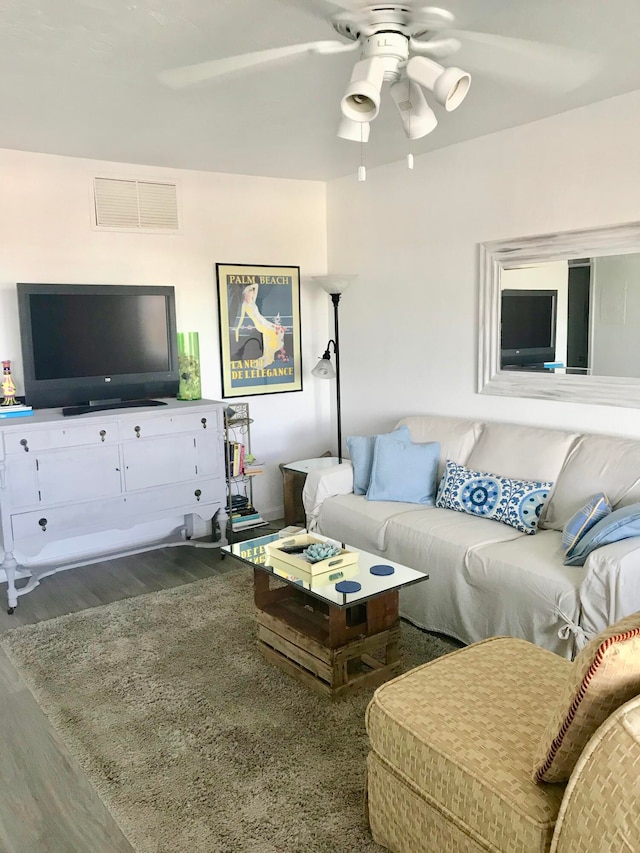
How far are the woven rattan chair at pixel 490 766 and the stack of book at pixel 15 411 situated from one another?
272 cm

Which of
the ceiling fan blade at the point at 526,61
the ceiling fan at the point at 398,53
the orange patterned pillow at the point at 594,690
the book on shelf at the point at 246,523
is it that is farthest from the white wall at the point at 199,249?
the orange patterned pillow at the point at 594,690

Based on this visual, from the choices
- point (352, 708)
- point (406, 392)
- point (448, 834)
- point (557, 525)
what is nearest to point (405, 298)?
point (406, 392)

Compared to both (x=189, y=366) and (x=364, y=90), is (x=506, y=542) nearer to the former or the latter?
(x=364, y=90)

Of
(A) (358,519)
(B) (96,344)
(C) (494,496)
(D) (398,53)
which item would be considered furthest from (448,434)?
(D) (398,53)

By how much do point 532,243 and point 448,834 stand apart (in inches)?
117

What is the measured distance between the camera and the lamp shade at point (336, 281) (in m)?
4.61

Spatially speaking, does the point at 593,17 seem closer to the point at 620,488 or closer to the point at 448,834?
the point at 620,488

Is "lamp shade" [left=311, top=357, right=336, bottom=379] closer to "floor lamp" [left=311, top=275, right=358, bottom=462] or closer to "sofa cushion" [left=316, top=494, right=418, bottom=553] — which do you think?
"floor lamp" [left=311, top=275, right=358, bottom=462]

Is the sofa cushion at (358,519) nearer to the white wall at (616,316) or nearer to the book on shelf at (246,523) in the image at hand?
the book on shelf at (246,523)

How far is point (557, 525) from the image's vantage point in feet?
10.9

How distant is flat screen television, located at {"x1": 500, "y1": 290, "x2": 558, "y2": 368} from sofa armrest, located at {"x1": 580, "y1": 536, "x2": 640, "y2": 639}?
1.45 metres

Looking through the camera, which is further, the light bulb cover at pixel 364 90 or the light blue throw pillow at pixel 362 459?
the light blue throw pillow at pixel 362 459

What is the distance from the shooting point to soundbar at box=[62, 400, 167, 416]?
3902 millimetres

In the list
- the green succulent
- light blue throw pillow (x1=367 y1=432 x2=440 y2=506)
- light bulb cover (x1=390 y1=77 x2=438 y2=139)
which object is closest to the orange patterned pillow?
the green succulent
